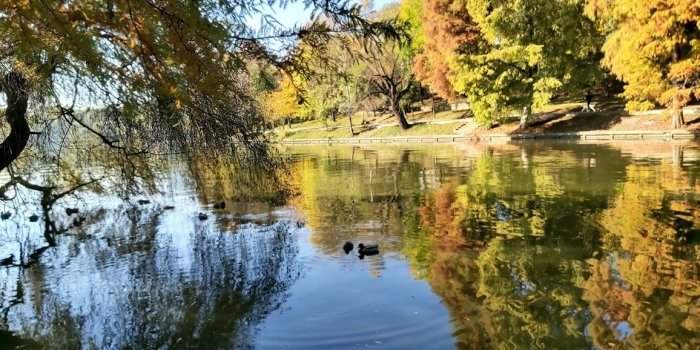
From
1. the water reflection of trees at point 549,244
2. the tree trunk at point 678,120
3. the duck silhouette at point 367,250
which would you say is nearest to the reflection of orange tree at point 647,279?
the water reflection of trees at point 549,244

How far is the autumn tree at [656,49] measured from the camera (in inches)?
979

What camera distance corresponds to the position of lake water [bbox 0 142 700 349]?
623cm

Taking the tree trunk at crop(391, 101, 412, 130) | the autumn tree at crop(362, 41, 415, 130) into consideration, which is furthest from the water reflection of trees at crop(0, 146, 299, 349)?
the tree trunk at crop(391, 101, 412, 130)

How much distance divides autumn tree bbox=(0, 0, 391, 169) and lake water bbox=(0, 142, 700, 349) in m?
2.02

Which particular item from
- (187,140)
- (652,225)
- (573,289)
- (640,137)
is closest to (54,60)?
(187,140)

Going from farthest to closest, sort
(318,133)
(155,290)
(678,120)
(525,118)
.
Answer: (318,133) < (525,118) < (678,120) < (155,290)

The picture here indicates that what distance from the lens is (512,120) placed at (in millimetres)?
38938

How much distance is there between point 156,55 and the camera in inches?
165

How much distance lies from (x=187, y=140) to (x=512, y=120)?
34.1 meters

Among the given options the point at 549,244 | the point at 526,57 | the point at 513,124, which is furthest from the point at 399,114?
the point at 549,244

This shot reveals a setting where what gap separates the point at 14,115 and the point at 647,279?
26.0 feet

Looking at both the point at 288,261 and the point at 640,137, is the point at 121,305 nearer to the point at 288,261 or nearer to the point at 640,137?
the point at 288,261

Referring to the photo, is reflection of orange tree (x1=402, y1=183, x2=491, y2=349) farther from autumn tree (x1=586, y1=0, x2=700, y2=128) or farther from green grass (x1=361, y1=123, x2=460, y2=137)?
green grass (x1=361, y1=123, x2=460, y2=137)

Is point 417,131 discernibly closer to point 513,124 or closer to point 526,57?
point 513,124
